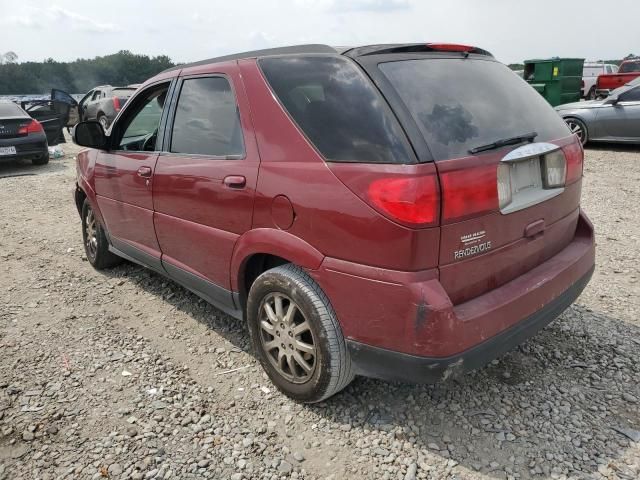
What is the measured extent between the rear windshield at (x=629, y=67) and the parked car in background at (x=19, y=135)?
22.0 meters

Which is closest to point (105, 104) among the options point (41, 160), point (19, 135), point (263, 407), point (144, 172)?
point (41, 160)

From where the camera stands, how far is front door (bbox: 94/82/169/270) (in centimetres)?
356

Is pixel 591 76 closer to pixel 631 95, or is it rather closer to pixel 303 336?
pixel 631 95

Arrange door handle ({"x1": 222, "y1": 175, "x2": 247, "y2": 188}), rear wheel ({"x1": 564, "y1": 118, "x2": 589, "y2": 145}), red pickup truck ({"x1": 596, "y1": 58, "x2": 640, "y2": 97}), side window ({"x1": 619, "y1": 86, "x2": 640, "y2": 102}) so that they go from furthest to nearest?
red pickup truck ({"x1": 596, "y1": 58, "x2": 640, "y2": 97}) → rear wheel ({"x1": 564, "y1": 118, "x2": 589, "y2": 145}) → side window ({"x1": 619, "y1": 86, "x2": 640, "y2": 102}) → door handle ({"x1": 222, "y1": 175, "x2": 247, "y2": 188})

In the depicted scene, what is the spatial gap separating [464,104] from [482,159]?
31 cm

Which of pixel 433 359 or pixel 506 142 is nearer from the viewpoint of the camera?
pixel 433 359

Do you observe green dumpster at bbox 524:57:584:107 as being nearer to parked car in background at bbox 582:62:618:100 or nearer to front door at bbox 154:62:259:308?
parked car in background at bbox 582:62:618:100

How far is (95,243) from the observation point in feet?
15.4

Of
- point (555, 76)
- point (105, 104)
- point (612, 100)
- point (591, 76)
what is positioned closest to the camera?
point (612, 100)

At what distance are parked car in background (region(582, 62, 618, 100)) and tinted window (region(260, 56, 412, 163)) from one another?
22927 millimetres

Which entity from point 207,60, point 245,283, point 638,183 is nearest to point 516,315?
point 245,283

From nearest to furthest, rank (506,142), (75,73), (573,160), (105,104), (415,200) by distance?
(415,200) → (506,142) → (573,160) → (105,104) → (75,73)

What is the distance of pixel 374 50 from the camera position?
2.40 metres

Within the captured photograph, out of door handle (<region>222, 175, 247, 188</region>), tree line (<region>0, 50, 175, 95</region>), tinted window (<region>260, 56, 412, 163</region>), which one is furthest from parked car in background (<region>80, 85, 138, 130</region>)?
tinted window (<region>260, 56, 412, 163</region>)
